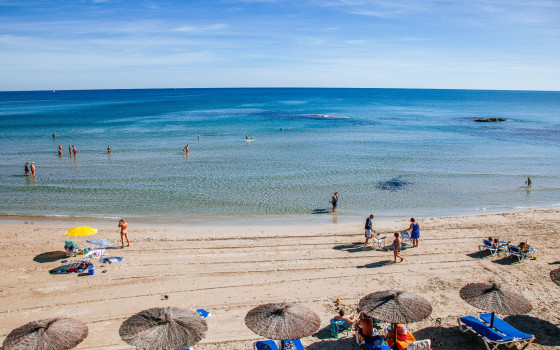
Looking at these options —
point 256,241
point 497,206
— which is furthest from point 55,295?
point 497,206

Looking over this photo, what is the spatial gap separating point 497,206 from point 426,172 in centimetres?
945

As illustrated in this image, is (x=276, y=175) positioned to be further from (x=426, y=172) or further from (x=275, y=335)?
(x=275, y=335)

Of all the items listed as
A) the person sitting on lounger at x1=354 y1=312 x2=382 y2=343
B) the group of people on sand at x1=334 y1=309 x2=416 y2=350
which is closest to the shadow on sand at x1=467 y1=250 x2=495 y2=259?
the group of people on sand at x1=334 y1=309 x2=416 y2=350

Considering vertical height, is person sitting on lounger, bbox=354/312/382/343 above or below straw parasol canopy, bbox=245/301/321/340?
below

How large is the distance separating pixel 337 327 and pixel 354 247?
641 centimetres

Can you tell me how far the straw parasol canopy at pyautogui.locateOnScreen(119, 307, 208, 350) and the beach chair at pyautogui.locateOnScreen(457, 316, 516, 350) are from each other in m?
7.02

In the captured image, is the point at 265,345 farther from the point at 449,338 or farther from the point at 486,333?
the point at 486,333

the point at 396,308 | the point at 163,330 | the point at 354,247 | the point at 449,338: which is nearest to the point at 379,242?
the point at 354,247

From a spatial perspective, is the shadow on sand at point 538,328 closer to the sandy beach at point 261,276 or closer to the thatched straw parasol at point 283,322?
the sandy beach at point 261,276

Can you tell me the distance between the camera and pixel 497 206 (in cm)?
2423

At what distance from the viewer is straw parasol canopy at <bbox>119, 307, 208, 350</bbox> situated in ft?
26.6

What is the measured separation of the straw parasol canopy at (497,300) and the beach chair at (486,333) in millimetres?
846

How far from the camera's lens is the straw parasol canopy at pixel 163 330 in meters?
8.11

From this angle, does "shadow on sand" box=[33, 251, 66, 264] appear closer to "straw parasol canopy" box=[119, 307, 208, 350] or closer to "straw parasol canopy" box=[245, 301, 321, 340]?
"straw parasol canopy" box=[119, 307, 208, 350]
